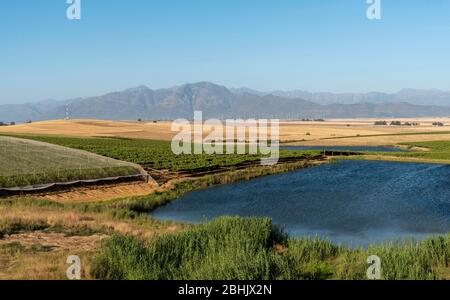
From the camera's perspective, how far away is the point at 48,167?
128 ft

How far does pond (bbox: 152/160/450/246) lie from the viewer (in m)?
25.9

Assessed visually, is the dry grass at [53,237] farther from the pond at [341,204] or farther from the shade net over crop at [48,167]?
the shade net over crop at [48,167]

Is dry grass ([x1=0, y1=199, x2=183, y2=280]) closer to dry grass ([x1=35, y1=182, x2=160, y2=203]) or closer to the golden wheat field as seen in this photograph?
dry grass ([x1=35, y1=182, x2=160, y2=203])

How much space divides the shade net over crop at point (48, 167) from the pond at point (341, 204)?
8.08 m

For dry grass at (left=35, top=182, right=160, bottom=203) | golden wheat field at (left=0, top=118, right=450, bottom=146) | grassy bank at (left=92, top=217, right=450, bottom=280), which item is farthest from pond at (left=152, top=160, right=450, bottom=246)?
golden wheat field at (left=0, top=118, right=450, bottom=146)

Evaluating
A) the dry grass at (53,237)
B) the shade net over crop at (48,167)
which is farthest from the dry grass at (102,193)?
the dry grass at (53,237)

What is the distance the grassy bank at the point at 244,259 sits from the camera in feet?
36.8

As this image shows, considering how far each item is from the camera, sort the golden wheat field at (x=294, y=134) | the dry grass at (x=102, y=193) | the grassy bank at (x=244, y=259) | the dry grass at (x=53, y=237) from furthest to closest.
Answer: the golden wheat field at (x=294, y=134) → the dry grass at (x=102, y=193) → the dry grass at (x=53, y=237) → the grassy bank at (x=244, y=259)

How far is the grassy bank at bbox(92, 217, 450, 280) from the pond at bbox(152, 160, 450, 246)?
24.4 ft

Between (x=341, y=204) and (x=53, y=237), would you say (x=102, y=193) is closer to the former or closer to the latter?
(x=53, y=237)

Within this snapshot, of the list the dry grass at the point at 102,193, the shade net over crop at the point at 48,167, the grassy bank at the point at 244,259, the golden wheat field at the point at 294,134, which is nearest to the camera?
the grassy bank at the point at 244,259

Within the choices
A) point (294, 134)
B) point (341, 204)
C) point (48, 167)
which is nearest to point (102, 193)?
point (48, 167)
